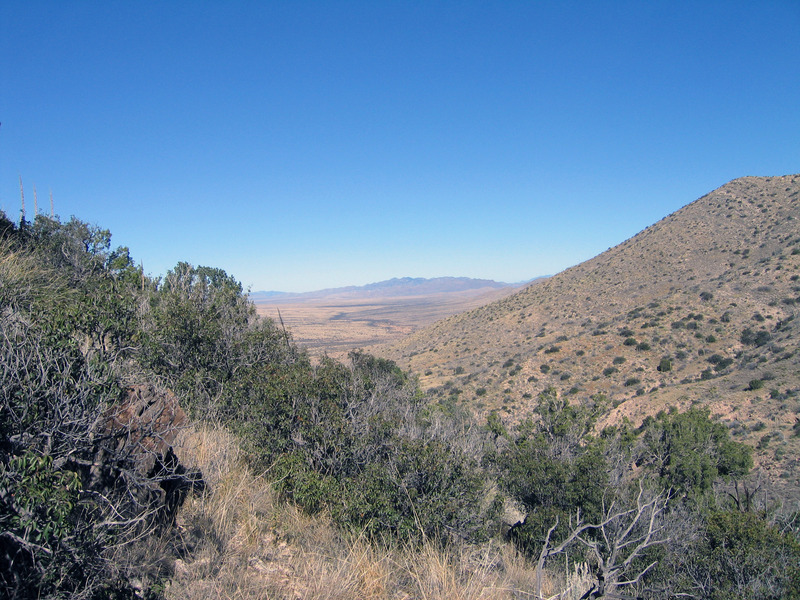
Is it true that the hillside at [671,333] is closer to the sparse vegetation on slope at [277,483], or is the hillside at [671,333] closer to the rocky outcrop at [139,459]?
the sparse vegetation on slope at [277,483]

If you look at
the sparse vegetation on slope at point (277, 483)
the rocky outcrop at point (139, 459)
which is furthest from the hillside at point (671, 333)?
the rocky outcrop at point (139, 459)

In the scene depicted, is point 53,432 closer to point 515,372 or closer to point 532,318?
point 515,372

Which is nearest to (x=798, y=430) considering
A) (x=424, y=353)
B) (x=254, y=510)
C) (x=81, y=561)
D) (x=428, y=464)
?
(x=428, y=464)

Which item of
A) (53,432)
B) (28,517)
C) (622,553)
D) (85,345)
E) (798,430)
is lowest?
(798,430)

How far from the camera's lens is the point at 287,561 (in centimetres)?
386

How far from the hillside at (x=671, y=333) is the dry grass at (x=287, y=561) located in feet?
47.2

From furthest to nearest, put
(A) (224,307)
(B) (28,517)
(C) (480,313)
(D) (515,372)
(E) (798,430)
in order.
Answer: (C) (480,313) < (D) (515,372) < (E) (798,430) < (A) (224,307) < (B) (28,517)

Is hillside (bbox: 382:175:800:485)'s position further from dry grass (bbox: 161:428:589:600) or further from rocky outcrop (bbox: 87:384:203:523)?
rocky outcrop (bbox: 87:384:203:523)

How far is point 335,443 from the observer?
6730mm

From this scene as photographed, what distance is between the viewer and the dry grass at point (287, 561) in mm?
3271

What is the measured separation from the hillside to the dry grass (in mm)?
14393

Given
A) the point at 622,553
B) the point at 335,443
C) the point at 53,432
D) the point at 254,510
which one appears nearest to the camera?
the point at 53,432

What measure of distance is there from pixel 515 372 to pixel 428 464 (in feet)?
92.3

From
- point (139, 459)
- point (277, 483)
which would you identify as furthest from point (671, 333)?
point (139, 459)
